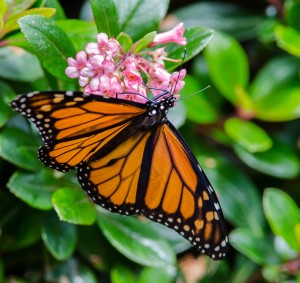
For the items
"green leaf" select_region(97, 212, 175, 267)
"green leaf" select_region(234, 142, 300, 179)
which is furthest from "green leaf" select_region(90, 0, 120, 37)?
"green leaf" select_region(234, 142, 300, 179)

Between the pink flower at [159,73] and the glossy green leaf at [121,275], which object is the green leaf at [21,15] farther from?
the glossy green leaf at [121,275]

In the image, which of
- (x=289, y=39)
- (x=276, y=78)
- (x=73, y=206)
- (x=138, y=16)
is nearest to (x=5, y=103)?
(x=73, y=206)

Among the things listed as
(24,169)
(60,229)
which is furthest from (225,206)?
(24,169)

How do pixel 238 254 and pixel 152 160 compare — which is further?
pixel 238 254

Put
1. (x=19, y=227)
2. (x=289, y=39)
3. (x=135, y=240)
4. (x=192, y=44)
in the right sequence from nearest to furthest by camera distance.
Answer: (x=192, y=44) < (x=135, y=240) < (x=19, y=227) < (x=289, y=39)

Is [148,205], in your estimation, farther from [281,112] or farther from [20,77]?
[281,112]

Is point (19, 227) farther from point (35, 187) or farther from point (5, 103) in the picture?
point (5, 103)
